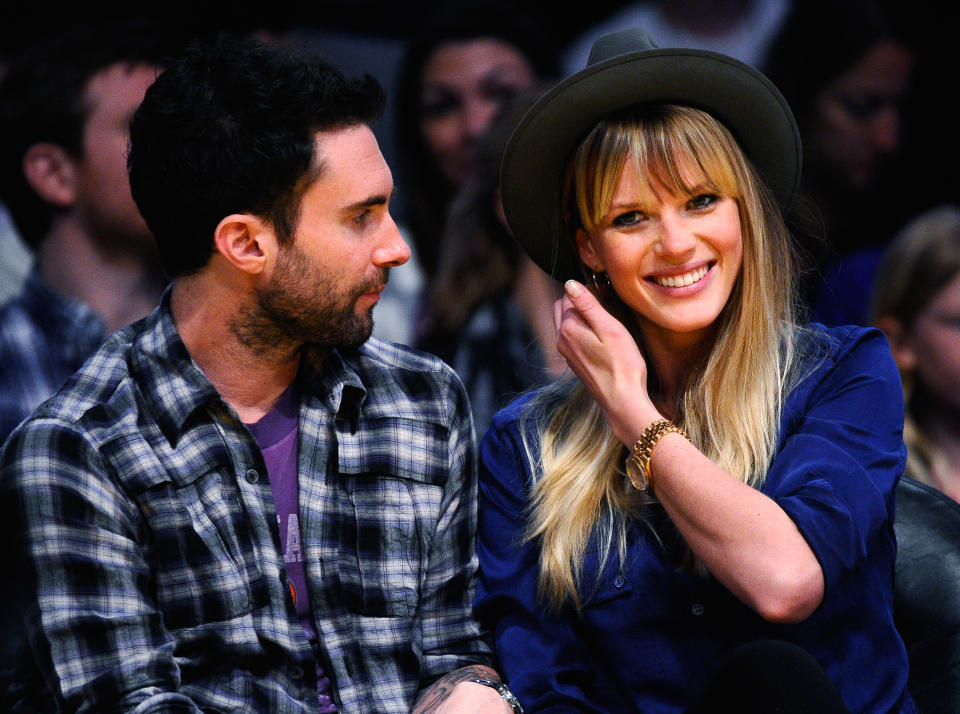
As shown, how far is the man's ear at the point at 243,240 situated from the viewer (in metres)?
2.45

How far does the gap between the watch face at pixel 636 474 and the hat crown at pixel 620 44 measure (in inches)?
29.9

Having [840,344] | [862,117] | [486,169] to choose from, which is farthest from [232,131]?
[862,117]

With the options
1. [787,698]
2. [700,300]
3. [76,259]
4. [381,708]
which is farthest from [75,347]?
[787,698]

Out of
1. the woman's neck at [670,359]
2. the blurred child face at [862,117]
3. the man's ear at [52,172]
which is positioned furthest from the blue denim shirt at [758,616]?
the blurred child face at [862,117]

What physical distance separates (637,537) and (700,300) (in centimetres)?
47

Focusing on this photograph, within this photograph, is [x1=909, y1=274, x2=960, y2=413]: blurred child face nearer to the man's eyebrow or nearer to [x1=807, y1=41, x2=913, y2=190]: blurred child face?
[x1=807, y1=41, x2=913, y2=190]: blurred child face

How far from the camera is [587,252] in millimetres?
2586

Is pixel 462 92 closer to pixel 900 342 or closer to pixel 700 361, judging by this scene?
pixel 900 342

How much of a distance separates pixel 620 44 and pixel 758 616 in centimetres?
111

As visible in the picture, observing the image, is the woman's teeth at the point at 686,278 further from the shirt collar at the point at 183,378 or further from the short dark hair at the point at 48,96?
the short dark hair at the point at 48,96

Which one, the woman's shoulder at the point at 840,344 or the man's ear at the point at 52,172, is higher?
the man's ear at the point at 52,172

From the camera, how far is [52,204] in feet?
12.6

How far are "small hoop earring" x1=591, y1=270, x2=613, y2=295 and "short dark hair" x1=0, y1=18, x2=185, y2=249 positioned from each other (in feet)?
6.02

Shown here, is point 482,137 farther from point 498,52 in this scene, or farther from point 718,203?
point 718,203
